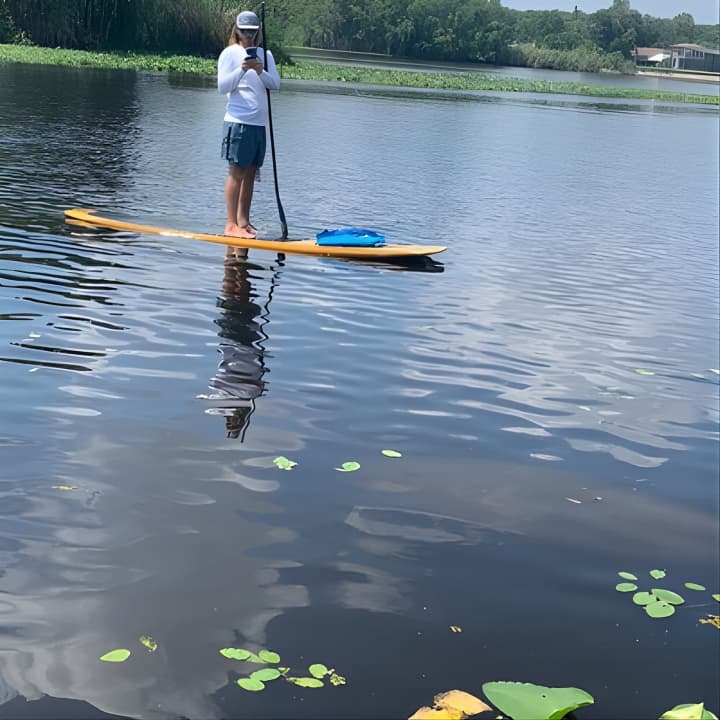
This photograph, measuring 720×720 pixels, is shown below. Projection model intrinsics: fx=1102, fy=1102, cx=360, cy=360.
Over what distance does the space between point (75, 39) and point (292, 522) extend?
58.5 metres

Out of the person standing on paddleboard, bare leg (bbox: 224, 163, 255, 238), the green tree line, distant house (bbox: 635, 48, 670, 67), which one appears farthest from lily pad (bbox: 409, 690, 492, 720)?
distant house (bbox: 635, 48, 670, 67)

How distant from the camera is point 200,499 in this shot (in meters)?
4.92

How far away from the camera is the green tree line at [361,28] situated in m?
58.7

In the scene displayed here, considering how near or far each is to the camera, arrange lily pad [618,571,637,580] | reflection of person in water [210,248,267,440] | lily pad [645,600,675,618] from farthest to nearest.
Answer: reflection of person in water [210,248,267,440]
lily pad [618,571,637,580]
lily pad [645,600,675,618]

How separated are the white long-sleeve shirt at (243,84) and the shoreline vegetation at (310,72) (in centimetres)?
3992

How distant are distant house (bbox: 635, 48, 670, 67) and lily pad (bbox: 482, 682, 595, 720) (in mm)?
193865

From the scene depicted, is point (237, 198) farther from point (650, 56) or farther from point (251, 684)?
point (650, 56)

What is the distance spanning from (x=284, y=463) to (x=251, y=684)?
1.97 metres

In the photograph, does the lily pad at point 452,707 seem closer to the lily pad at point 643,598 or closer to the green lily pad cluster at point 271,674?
the green lily pad cluster at point 271,674

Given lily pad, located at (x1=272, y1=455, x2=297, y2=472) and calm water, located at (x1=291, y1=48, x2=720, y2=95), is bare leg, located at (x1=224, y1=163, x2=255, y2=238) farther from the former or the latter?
calm water, located at (x1=291, y1=48, x2=720, y2=95)

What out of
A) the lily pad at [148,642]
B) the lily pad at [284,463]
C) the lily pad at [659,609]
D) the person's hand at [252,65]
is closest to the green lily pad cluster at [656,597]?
the lily pad at [659,609]

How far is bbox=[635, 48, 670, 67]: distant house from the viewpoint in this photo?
189 meters

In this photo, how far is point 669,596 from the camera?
4359 mm

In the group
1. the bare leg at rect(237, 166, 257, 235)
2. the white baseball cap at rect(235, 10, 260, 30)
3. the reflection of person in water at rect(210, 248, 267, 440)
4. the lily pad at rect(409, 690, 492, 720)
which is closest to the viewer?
the lily pad at rect(409, 690, 492, 720)
